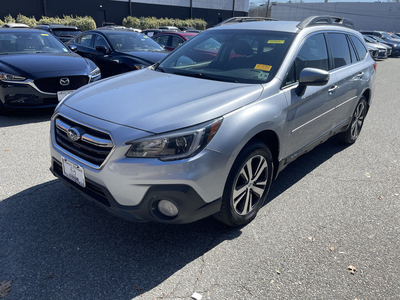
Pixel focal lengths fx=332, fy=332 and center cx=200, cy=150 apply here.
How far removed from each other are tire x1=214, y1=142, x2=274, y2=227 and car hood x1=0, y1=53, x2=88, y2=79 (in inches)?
182

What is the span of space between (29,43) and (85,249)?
595 cm

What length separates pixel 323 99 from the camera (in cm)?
384

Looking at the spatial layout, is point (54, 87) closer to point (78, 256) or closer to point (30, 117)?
point (30, 117)

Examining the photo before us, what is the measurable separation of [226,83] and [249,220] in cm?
133

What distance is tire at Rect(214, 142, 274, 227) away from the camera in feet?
8.97

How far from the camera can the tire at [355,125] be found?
5180 mm

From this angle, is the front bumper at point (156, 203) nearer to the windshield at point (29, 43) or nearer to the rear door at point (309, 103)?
the rear door at point (309, 103)

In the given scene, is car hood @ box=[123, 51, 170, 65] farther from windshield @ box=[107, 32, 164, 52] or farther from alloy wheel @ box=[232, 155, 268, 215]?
alloy wheel @ box=[232, 155, 268, 215]

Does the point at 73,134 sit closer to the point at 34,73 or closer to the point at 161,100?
the point at 161,100

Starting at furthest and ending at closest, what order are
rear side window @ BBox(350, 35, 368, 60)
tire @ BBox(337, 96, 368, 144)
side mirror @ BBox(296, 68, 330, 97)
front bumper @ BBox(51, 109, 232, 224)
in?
tire @ BBox(337, 96, 368, 144)
rear side window @ BBox(350, 35, 368, 60)
side mirror @ BBox(296, 68, 330, 97)
front bumper @ BBox(51, 109, 232, 224)

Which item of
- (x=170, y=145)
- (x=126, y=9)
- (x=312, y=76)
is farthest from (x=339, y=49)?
(x=126, y=9)

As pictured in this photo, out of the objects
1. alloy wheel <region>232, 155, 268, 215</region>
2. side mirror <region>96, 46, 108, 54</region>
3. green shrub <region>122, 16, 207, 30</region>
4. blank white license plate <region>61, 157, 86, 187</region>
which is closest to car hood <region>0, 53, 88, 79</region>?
side mirror <region>96, 46, 108, 54</region>

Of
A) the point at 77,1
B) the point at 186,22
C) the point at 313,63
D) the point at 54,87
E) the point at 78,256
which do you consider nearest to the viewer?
the point at 78,256

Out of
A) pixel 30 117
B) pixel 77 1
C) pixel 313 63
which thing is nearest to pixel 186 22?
pixel 77 1
